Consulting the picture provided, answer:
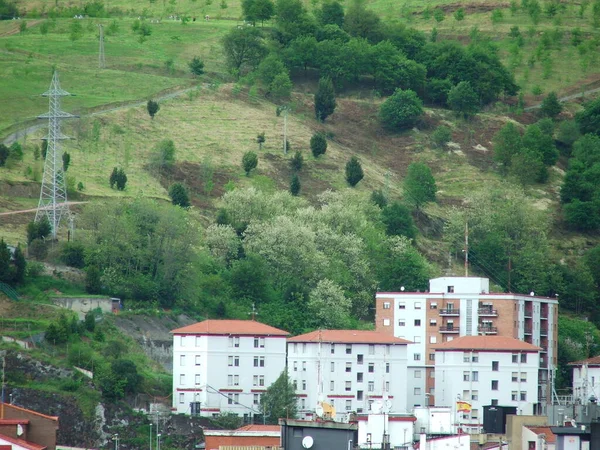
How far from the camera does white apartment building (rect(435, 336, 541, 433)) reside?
124m

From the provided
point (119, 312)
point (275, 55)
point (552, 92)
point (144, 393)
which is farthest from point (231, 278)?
point (552, 92)

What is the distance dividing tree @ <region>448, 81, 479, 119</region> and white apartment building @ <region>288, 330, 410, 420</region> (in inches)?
2578

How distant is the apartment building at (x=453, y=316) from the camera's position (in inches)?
5340

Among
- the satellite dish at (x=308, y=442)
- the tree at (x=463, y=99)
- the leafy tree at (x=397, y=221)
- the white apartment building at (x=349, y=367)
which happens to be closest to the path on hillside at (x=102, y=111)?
the tree at (x=463, y=99)

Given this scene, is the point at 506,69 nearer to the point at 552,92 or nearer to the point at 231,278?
the point at 552,92

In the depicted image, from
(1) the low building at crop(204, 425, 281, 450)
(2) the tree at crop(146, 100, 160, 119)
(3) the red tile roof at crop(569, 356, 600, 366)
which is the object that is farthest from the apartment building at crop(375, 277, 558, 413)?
(1) the low building at crop(204, 425, 281, 450)

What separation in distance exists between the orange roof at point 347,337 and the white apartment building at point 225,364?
72.9 inches

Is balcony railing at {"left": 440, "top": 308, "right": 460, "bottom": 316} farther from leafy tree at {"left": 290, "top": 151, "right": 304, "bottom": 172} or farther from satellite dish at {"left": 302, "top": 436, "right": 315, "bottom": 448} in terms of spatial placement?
satellite dish at {"left": 302, "top": 436, "right": 315, "bottom": 448}

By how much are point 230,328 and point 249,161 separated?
43137 mm

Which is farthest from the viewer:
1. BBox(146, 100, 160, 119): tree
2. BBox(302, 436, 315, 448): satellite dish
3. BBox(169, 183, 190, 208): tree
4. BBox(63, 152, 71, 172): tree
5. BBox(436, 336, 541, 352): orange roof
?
BBox(146, 100, 160, 119): tree

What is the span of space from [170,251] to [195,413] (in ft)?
62.4

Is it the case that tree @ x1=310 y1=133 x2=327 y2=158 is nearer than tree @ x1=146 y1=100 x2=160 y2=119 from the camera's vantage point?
No

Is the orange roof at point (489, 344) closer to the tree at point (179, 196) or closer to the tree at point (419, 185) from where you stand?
the tree at point (179, 196)

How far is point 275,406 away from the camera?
379 ft
